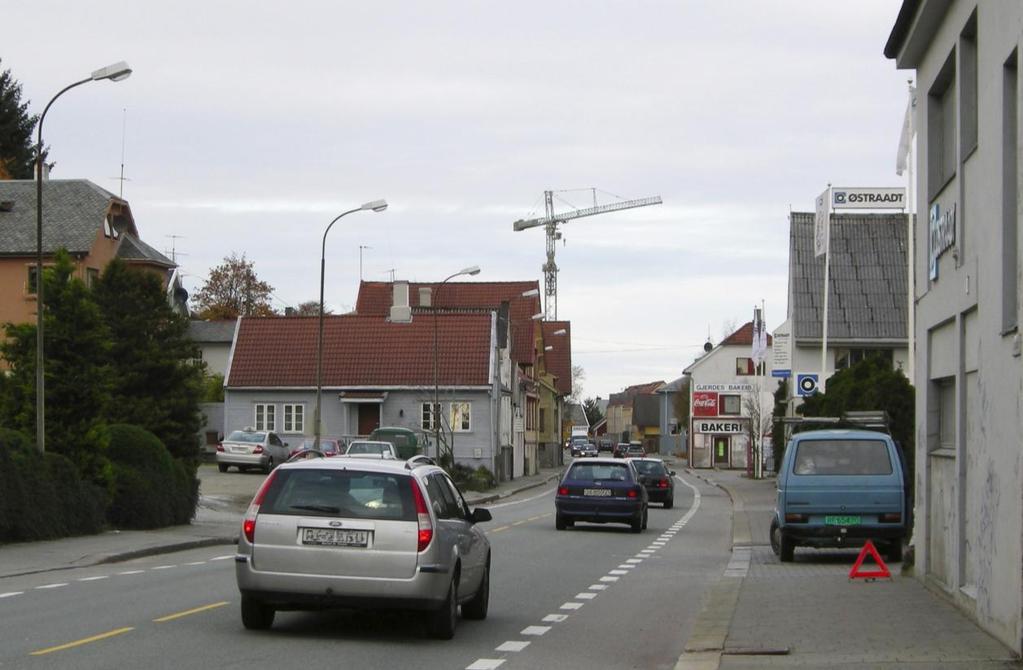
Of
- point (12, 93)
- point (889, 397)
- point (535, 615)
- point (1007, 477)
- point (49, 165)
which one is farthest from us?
point (12, 93)

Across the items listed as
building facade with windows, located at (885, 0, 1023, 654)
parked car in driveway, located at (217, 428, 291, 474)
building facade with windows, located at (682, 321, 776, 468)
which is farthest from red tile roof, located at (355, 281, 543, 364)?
building facade with windows, located at (885, 0, 1023, 654)

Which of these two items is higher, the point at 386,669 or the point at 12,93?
the point at 12,93

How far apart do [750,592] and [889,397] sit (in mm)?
13678

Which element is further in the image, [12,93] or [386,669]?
[12,93]

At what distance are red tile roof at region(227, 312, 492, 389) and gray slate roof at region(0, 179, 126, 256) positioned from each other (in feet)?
27.5

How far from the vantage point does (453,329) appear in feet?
222

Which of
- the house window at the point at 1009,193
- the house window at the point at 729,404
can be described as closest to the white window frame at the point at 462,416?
the house window at the point at 729,404

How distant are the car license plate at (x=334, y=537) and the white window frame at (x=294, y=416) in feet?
180

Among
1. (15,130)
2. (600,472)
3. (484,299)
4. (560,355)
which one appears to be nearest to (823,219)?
(600,472)

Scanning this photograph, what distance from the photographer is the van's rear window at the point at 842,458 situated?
2198cm

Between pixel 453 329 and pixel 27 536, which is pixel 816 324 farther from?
pixel 27 536

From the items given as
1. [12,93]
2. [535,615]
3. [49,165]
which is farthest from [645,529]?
[12,93]

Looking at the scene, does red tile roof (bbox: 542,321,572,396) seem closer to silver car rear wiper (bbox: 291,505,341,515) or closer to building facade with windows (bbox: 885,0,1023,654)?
building facade with windows (bbox: 885,0,1023,654)

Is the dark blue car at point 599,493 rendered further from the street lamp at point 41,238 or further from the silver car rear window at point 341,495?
the silver car rear window at point 341,495
